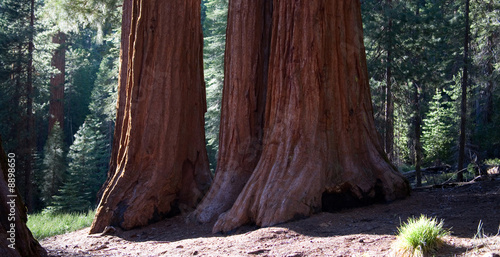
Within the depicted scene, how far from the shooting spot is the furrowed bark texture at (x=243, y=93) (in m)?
8.10

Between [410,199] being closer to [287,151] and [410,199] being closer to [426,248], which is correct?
[287,151]

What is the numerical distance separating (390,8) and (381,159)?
380 inches

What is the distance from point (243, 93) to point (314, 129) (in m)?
1.64

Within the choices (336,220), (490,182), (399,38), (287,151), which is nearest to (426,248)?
(336,220)

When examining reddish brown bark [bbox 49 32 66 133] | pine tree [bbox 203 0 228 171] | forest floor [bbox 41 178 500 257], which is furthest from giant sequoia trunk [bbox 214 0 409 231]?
reddish brown bark [bbox 49 32 66 133]

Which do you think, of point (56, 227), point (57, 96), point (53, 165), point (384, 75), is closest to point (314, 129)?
point (56, 227)

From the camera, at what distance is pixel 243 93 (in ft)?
26.8

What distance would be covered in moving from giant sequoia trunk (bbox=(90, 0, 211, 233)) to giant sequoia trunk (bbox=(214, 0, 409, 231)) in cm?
196

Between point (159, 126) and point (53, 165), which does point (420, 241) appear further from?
point (53, 165)

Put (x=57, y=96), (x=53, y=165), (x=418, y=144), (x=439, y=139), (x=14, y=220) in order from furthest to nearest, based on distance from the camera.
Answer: (x=57, y=96) → (x=53, y=165) → (x=439, y=139) → (x=418, y=144) → (x=14, y=220)

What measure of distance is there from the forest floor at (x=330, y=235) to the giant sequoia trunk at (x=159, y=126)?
20.8 inches

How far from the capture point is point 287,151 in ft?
23.4

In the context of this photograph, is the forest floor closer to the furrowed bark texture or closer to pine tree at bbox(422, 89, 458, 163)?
the furrowed bark texture

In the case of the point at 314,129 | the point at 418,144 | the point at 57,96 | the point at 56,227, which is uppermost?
the point at 57,96
